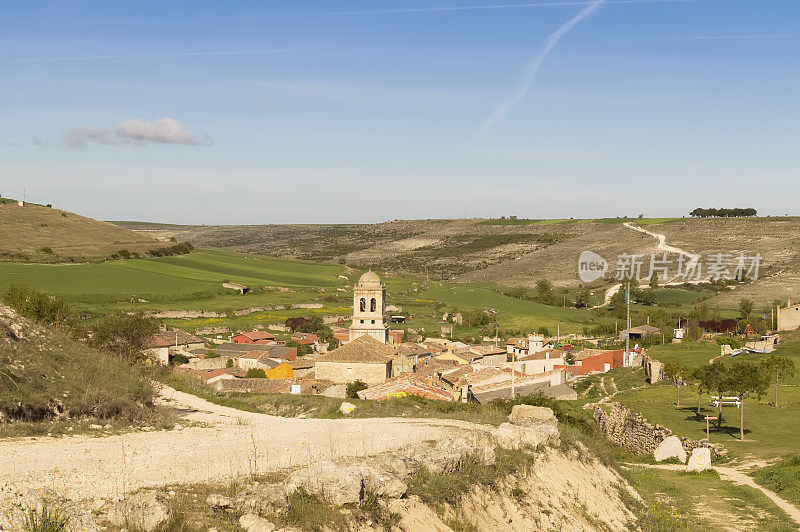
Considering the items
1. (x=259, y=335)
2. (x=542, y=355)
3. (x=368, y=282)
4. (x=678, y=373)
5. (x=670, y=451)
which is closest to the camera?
(x=670, y=451)

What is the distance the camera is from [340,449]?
12.8 metres

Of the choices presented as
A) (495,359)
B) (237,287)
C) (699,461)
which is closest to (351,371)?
(495,359)

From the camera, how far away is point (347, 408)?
800 inches

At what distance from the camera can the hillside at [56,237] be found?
103m

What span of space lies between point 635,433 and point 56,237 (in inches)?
4172

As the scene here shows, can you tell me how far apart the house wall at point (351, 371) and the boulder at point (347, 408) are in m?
25.6

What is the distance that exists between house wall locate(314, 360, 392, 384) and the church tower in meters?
10.8

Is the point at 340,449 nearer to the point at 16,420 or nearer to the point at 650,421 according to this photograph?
the point at 16,420

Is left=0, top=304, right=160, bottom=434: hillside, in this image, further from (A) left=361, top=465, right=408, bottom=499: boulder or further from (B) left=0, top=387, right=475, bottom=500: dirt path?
(A) left=361, top=465, right=408, bottom=499: boulder

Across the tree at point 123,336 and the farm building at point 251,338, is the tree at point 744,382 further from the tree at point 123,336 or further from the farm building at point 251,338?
the farm building at point 251,338

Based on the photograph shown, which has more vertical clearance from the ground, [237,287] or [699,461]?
[699,461]

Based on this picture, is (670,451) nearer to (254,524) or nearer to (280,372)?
(254,524)

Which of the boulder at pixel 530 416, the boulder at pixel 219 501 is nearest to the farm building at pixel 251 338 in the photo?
the boulder at pixel 530 416

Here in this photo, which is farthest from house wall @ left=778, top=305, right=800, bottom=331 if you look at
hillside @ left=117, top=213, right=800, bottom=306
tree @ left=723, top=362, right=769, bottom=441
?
tree @ left=723, top=362, right=769, bottom=441
